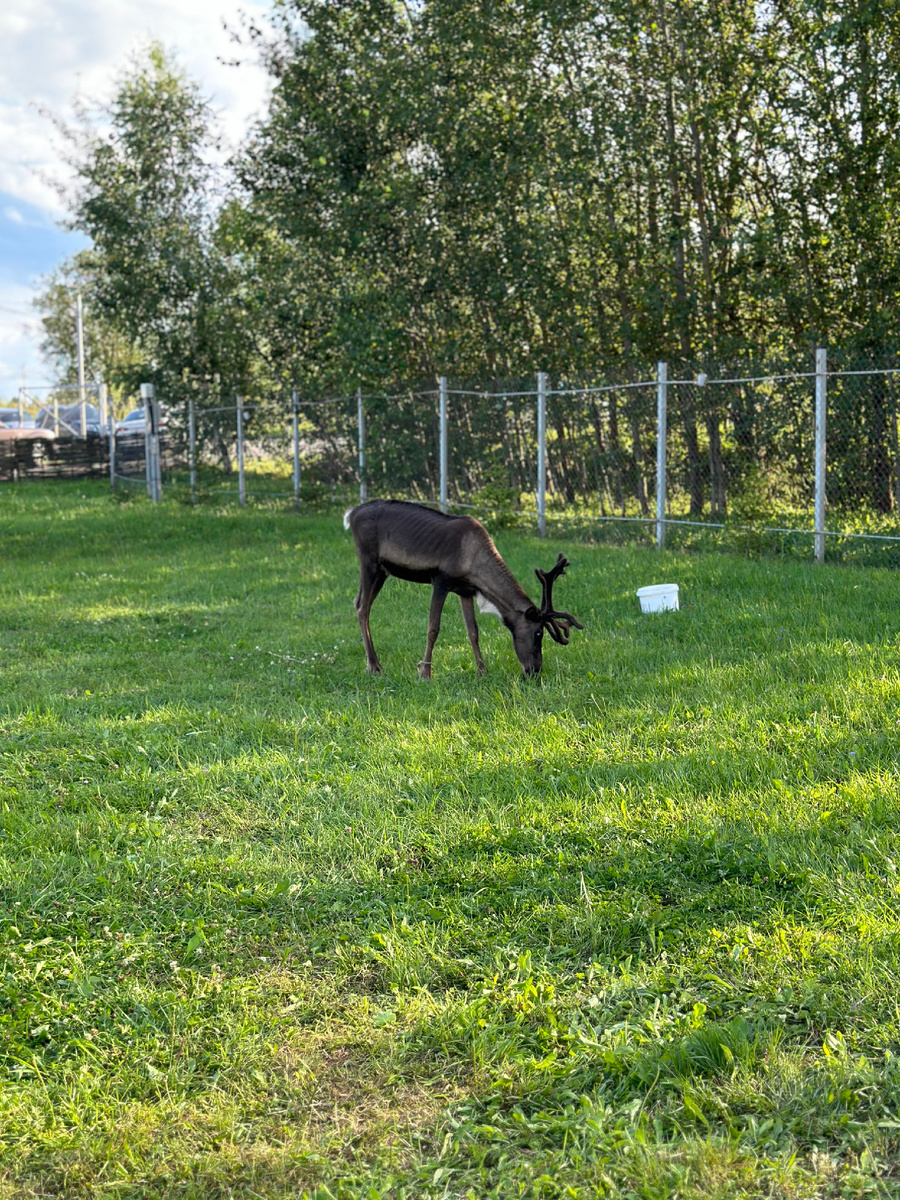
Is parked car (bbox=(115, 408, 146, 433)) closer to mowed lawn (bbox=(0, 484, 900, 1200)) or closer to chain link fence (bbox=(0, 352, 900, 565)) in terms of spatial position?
chain link fence (bbox=(0, 352, 900, 565))

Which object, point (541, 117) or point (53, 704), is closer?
point (53, 704)

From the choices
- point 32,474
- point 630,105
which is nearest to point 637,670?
point 630,105

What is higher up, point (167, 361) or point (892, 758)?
point (167, 361)

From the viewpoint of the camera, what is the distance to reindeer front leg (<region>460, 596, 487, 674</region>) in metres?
8.34

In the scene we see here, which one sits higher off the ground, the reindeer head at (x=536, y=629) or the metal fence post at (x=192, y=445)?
the metal fence post at (x=192, y=445)

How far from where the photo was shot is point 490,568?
828 cm

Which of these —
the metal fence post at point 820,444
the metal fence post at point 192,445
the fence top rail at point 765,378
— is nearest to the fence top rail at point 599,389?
the fence top rail at point 765,378

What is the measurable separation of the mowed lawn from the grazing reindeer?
19.2 inches

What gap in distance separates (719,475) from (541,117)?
672 centimetres

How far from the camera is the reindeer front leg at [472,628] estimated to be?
834 cm

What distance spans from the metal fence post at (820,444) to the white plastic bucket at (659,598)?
317 cm

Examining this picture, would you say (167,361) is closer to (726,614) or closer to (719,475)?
(719,475)

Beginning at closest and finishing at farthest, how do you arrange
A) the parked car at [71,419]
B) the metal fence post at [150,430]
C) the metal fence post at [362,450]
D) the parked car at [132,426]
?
the metal fence post at [362,450]
the metal fence post at [150,430]
the parked car at [132,426]
the parked car at [71,419]

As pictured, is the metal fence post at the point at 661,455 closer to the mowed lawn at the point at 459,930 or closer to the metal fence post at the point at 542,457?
the metal fence post at the point at 542,457
